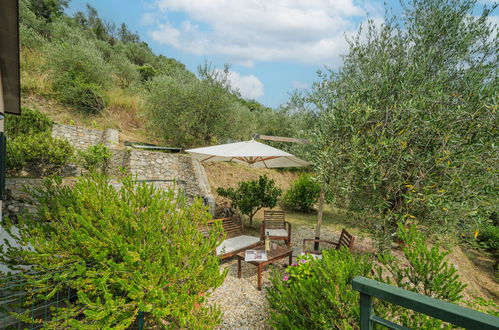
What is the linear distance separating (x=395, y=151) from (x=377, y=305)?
8.82ft

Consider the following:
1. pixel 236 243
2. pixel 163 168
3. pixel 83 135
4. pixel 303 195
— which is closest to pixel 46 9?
pixel 83 135

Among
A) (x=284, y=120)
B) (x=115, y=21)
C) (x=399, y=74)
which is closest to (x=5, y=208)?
(x=399, y=74)

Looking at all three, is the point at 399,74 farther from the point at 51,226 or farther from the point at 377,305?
the point at 51,226

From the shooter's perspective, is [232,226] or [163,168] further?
[163,168]

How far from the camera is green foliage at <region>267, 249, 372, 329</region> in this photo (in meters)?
2.43

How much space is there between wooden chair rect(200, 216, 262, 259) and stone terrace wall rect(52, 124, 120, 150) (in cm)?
953

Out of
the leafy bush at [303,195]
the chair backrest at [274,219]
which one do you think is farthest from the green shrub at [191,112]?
the chair backrest at [274,219]

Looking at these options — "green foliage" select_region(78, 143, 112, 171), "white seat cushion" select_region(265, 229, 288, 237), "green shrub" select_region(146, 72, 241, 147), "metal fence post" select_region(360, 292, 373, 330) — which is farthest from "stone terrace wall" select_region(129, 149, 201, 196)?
"metal fence post" select_region(360, 292, 373, 330)

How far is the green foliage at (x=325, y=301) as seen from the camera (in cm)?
243

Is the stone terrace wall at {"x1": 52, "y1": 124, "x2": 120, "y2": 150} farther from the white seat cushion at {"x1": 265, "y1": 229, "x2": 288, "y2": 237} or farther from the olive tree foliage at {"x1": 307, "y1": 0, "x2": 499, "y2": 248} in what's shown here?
the olive tree foliage at {"x1": 307, "y1": 0, "x2": 499, "y2": 248}

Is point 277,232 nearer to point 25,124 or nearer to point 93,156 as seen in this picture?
point 93,156

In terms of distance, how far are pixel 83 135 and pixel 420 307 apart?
53.0 ft

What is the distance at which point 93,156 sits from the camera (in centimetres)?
1071

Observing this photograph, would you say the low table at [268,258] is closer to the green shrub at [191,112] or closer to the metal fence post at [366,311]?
the metal fence post at [366,311]
